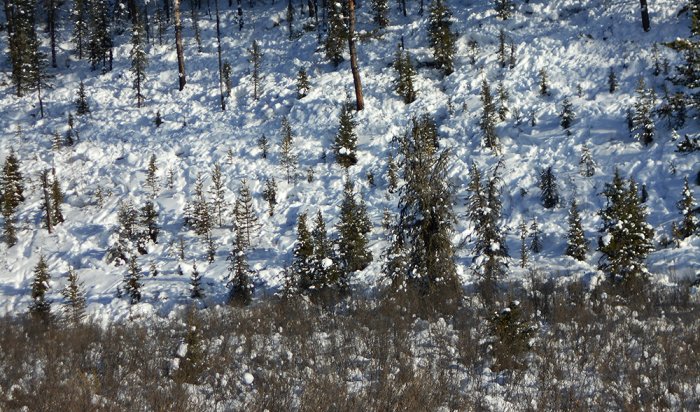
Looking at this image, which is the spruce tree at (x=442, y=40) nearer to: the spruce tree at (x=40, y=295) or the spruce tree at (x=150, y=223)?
the spruce tree at (x=150, y=223)

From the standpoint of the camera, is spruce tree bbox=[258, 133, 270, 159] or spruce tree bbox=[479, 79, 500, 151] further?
spruce tree bbox=[258, 133, 270, 159]

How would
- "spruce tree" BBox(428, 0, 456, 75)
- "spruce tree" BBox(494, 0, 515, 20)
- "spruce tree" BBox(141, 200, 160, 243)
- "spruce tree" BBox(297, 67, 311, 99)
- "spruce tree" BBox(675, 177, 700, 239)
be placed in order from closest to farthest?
"spruce tree" BBox(675, 177, 700, 239), "spruce tree" BBox(141, 200, 160, 243), "spruce tree" BBox(428, 0, 456, 75), "spruce tree" BBox(297, 67, 311, 99), "spruce tree" BBox(494, 0, 515, 20)

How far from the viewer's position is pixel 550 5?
1219 inches

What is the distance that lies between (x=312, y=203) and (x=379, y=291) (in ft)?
30.0

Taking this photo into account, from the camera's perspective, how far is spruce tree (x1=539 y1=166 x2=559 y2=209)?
1797 centimetres

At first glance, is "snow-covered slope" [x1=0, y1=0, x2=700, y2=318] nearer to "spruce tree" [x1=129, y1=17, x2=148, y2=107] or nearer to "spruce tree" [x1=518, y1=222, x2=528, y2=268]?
"spruce tree" [x1=518, y1=222, x2=528, y2=268]

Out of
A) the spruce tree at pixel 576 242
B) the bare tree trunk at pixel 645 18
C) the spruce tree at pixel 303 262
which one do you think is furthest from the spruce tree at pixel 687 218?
the bare tree trunk at pixel 645 18

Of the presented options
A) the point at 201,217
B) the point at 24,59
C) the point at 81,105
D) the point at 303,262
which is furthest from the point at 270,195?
the point at 24,59

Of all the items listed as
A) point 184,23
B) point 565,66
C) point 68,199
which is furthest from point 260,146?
point 184,23

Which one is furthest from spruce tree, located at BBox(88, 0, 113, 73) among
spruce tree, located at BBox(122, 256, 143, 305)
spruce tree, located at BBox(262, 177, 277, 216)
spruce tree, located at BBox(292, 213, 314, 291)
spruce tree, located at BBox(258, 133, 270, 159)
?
spruce tree, located at BBox(292, 213, 314, 291)

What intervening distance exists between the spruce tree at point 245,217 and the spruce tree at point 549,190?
39.3 feet

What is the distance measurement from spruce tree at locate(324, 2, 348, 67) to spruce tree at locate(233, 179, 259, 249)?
14.0m

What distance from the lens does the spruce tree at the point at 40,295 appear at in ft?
47.1

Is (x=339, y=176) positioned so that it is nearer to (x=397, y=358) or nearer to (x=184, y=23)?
(x=397, y=358)
